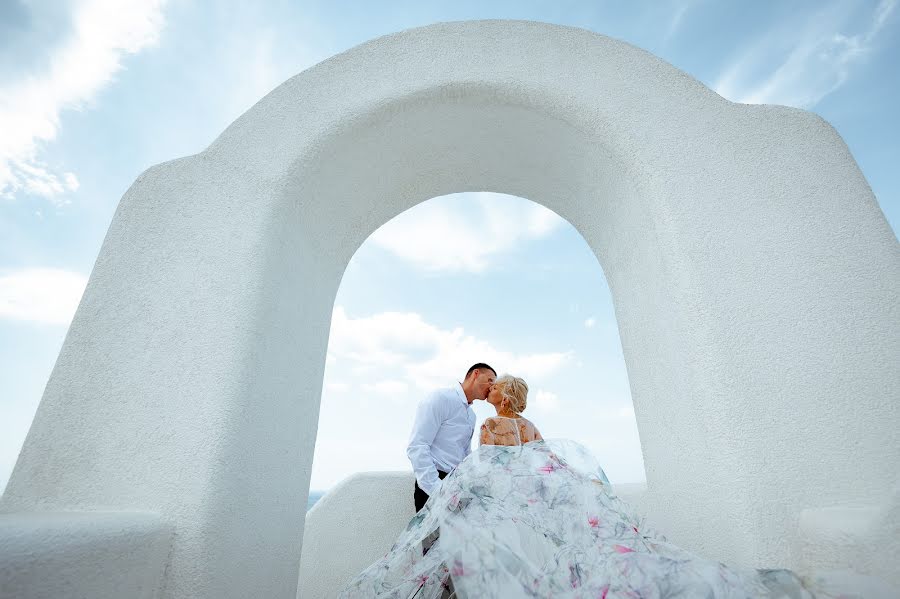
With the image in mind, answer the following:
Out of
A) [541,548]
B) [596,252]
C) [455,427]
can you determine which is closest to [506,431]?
[455,427]

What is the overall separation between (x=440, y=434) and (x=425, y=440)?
15 cm

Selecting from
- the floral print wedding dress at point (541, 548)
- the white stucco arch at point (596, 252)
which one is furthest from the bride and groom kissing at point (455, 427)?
the white stucco arch at point (596, 252)

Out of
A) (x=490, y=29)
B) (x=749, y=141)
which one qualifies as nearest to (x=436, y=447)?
(x=749, y=141)

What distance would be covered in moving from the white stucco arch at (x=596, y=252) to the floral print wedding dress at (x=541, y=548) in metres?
0.61

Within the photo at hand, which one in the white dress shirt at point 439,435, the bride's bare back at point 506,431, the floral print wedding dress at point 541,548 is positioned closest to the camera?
the floral print wedding dress at point 541,548

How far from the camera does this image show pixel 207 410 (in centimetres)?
195

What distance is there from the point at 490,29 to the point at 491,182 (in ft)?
3.28

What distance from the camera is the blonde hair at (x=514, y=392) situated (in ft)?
8.64

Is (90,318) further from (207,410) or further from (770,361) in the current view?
(770,361)

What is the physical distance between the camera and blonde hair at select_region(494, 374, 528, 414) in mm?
2633

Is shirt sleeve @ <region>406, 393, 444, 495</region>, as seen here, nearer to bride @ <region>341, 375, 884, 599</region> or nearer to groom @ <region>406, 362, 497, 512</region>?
groom @ <region>406, 362, 497, 512</region>

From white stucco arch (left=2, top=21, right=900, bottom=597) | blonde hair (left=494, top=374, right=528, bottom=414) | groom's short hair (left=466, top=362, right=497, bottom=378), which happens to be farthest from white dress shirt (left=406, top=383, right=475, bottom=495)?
white stucco arch (left=2, top=21, right=900, bottom=597)

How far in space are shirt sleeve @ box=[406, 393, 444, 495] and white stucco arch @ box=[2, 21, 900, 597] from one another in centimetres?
63

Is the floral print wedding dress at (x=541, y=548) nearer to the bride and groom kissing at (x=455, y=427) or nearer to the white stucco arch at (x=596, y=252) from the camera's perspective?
the bride and groom kissing at (x=455, y=427)
